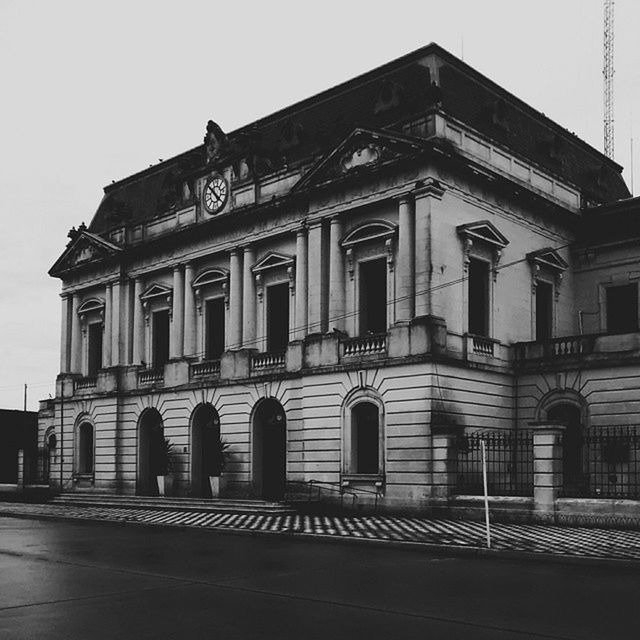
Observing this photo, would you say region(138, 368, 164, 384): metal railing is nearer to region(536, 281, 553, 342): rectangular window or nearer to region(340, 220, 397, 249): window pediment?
region(340, 220, 397, 249): window pediment

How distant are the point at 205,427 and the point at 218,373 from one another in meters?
2.63

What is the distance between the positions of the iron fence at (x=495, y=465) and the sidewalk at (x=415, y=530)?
7.92 ft

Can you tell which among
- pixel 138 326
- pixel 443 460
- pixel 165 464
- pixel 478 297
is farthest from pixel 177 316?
pixel 443 460

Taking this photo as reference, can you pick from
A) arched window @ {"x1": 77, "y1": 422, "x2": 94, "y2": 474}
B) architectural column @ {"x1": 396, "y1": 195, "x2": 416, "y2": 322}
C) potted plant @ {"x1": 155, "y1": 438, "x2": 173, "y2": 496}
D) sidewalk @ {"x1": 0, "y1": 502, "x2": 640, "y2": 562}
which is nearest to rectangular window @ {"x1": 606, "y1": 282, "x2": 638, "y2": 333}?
architectural column @ {"x1": 396, "y1": 195, "x2": 416, "y2": 322}

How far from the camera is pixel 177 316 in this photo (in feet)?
128

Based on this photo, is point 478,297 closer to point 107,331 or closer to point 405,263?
point 405,263

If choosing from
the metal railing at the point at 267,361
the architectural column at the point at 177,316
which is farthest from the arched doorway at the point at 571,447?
the architectural column at the point at 177,316

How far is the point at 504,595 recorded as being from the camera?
12.4m

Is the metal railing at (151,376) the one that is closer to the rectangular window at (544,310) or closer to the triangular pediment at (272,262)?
the triangular pediment at (272,262)

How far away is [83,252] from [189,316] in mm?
8790

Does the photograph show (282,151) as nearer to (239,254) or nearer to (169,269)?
(239,254)

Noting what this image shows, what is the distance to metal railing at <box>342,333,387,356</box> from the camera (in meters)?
30.0

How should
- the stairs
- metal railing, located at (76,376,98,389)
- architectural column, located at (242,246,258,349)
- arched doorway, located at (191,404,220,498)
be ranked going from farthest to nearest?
metal railing, located at (76,376,98,389) → arched doorway, located at (191,404,220,498) → architectural column, located at (242,246,258,349) → the stairs

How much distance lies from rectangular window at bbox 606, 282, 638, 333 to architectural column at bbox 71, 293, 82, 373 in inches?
973
